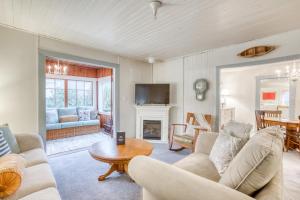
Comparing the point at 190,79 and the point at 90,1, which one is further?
the point at 190,79

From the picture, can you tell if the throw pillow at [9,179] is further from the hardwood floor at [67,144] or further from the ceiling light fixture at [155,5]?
the hardwood floor at [67,144]

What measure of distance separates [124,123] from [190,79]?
2.11 meters

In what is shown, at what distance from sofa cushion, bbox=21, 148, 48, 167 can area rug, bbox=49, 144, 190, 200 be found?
486 millimetres

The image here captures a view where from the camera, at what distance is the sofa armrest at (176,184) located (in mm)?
832

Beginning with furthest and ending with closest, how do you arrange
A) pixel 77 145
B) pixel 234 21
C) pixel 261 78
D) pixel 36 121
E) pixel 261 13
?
pixel 261 78, pixel 77 145, pixel 36 121, pixel 234 21, pixel 261 13

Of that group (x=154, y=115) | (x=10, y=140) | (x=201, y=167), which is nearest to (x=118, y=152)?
(x=201, y=167)

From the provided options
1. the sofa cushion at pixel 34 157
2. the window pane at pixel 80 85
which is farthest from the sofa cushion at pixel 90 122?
the sofa cushion at pixel 34 157

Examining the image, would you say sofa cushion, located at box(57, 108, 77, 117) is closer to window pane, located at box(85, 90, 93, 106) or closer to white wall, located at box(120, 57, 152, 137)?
window pane, located at box(85, 90, 93, 106)

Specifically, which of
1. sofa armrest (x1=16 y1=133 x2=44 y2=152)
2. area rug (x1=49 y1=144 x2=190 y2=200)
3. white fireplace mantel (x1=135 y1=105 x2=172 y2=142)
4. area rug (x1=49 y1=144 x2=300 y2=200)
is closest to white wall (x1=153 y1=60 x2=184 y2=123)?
white fireplace mantel (x1=135 y1=105 x2=172 y2=142)

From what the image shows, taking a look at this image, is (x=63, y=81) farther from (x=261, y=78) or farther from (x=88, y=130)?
(x=261, y=78)

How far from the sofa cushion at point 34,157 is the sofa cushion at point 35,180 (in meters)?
0.10

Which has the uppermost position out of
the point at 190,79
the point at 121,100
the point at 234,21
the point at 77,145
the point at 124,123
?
the point at 234,21

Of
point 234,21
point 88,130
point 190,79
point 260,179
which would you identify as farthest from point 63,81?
point 260,179

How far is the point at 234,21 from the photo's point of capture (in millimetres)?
2334
